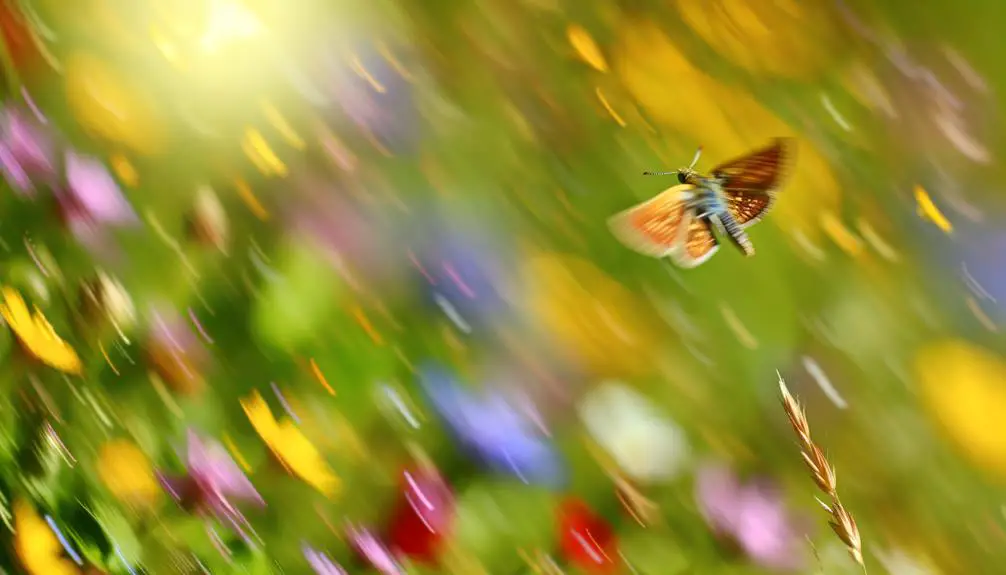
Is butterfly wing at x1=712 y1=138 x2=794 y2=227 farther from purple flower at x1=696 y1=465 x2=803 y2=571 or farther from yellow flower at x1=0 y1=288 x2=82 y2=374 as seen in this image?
yellow flower at x1=0 y1=288 x2=82 y2=374

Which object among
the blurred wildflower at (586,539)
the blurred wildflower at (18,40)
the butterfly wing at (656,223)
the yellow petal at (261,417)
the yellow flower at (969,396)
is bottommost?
the yellow flower at (969,396)

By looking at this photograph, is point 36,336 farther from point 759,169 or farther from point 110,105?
point 759,169

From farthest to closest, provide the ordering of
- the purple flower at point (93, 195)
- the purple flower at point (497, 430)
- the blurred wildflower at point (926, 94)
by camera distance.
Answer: the purple flower at point (93, 195), the purple flower at point (497, 430), the blurred wildflower at point (926, 94)

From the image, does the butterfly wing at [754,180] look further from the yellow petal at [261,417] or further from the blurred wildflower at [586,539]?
the yellow petal at [261,417]

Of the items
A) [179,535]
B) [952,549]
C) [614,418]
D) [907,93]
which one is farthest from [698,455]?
[179,535]

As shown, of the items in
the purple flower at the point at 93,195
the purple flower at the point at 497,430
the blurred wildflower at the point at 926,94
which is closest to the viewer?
the blurred wildflower at the point at 926,94

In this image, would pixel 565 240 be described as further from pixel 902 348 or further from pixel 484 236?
pixel 902 348

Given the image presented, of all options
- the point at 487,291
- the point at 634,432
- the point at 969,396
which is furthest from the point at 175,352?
the point at 969,396

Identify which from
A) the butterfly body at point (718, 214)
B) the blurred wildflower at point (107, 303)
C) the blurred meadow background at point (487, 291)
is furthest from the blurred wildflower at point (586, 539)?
the blurred wildflower at point (107, 303)

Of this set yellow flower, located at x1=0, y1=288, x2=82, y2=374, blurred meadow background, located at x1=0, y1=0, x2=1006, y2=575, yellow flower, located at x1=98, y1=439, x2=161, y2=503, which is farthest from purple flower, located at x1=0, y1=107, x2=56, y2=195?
yellow flower, located at x1=98, y1=439, x2=161, y2=503

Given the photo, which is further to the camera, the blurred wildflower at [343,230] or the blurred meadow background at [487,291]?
the blurred wildflower at [343,230]
